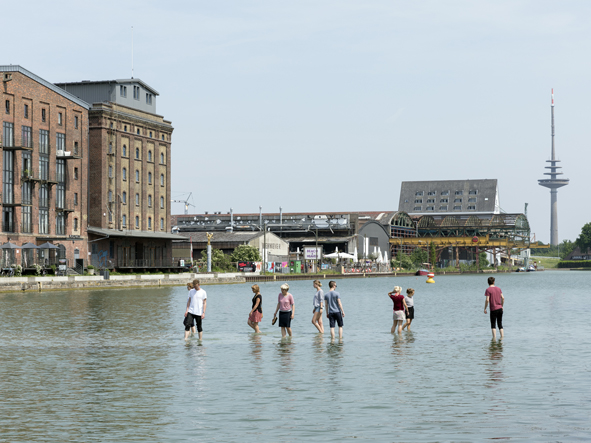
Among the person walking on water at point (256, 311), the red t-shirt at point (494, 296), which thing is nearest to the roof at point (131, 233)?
the person walking on water at point (256, 311)

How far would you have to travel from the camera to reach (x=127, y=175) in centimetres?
11144

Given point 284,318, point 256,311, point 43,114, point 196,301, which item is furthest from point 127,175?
point 284,318

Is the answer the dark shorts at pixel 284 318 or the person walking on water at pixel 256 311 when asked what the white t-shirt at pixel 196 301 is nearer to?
the person walking on water at pixel 256 311

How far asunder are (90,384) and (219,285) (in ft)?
268

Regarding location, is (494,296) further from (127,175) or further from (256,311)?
(127,175)

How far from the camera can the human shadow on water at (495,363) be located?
19.5 m

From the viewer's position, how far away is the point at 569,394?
17281mm

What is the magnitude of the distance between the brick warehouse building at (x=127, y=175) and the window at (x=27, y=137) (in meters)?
14.1

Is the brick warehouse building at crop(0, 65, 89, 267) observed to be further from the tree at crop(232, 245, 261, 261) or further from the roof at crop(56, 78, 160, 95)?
the tree at crop(232, 245, 261, 261)

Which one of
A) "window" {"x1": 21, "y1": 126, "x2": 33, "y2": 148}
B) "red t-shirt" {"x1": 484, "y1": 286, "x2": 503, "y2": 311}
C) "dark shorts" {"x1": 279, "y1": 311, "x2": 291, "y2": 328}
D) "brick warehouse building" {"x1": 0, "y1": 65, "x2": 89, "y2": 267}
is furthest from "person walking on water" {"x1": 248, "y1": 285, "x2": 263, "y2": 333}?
"window" {"x1": 21, "y1": 126, "x2": 33, "y2": 148}

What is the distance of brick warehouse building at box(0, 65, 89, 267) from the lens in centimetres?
8800

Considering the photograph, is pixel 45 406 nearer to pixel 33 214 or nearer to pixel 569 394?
pixel 569 394

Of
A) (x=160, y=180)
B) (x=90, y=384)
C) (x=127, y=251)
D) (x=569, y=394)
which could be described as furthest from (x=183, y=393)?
(x=160, y=180)

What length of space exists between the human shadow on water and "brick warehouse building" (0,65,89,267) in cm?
6720
